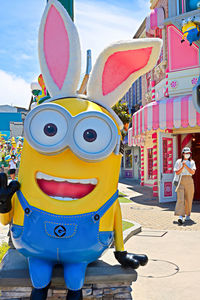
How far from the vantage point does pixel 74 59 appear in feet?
9.61

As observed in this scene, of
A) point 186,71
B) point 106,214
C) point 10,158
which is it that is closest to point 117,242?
point 106,214

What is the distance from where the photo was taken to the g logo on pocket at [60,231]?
2.54 meters

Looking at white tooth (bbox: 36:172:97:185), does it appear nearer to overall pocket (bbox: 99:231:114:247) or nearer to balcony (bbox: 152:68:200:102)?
overall pocket (bbox: 99:231:114:247)

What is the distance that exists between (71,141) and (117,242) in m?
1.17

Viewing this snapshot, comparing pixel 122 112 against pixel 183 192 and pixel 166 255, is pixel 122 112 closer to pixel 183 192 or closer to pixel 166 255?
pixel 183 192

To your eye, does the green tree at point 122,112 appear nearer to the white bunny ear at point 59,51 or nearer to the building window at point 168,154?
the building window at point 168,154

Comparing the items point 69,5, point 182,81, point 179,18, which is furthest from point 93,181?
point 179,18

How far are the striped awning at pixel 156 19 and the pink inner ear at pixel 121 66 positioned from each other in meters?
9.45

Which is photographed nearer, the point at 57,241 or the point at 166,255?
the point at 57,241

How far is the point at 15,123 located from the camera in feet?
143

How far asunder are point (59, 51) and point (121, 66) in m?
0.63

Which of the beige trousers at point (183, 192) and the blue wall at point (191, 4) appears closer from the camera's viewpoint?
the beige trousers at point (183, 192)

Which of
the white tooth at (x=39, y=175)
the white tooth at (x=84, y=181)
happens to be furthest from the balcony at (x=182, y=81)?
the white tooth at (x=39, y=175)

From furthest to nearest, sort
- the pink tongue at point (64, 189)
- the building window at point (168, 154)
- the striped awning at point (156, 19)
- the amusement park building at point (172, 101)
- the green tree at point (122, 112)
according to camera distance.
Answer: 1. the green tree at point (122, 112)
2. the striped awning at point (156, 19)
3. the building window at point (168, 154)
4. the amusement park building at point (172, 101)
5. the pink tongue at point (64, 189)
